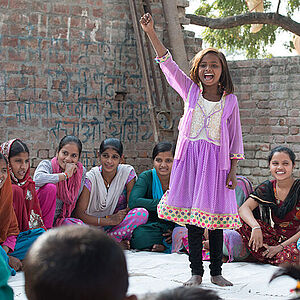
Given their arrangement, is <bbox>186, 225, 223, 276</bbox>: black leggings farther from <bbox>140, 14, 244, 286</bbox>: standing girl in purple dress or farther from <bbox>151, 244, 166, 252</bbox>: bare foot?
<bbox>151, 244, 166, 252</bbox>: bare foot

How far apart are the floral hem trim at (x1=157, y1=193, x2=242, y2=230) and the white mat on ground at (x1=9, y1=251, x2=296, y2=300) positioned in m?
0.42

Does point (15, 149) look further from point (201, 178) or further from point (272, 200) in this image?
point (272, 200)

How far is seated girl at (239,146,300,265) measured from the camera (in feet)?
12.9

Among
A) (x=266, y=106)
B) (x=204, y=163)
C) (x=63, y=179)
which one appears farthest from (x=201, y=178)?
(x=266, y=106)

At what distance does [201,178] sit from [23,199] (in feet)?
4.93

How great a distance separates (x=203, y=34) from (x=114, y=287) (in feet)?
52.6

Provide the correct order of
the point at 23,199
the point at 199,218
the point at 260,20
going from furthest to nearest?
1. the point at 260,20
2. the point at 23,199
3. the point at 199,218

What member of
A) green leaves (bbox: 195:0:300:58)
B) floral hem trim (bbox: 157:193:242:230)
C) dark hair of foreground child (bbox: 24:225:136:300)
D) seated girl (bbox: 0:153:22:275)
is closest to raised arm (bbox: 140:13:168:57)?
floral hem trim (bbox: 157:193:242:230)

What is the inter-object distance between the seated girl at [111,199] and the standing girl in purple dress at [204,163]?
1.29m

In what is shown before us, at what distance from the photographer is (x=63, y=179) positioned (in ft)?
14.1

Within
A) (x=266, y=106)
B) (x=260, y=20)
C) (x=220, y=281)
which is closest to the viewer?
(x=220, y=281)

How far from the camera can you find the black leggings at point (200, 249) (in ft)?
10.5

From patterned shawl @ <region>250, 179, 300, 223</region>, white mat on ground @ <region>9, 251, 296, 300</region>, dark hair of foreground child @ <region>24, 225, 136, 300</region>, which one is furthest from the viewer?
patterned shawl @ <region>250, 179, 300, 223</region>

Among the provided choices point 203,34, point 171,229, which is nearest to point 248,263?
point 171,229
